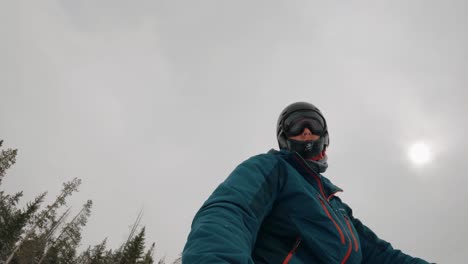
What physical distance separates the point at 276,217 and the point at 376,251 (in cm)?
211

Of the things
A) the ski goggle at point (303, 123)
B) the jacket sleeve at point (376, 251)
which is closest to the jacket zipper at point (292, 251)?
the jacket sleeve at point (376, 251)

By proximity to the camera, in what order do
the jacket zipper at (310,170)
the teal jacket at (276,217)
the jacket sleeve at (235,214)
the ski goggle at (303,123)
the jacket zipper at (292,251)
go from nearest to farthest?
the jacket sleeve at (235,214)
the teal jacket at (276,217)
the jacket zipper at (292,251)
the jacket zipper at (310,170)
the ski goggle at (303,123)

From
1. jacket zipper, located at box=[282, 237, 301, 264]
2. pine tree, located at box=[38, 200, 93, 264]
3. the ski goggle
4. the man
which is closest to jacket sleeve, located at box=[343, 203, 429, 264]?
the man

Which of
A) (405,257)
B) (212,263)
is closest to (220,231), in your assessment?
(212,263)

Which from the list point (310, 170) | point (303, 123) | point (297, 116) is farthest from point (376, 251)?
point (297, 116)

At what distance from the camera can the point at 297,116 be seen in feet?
12.8

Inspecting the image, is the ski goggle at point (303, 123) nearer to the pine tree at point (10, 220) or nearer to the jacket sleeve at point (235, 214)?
the jacket sleeve at point (235, 214)

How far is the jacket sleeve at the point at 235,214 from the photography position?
1.42 metres

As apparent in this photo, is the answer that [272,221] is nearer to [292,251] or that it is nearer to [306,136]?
[292,251]

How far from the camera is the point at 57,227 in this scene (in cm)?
5288

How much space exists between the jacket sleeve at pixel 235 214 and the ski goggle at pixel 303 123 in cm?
128

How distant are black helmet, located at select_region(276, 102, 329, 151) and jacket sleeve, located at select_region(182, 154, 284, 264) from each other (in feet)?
4.54

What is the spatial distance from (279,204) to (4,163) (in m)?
57.0

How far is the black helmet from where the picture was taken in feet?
12.8
